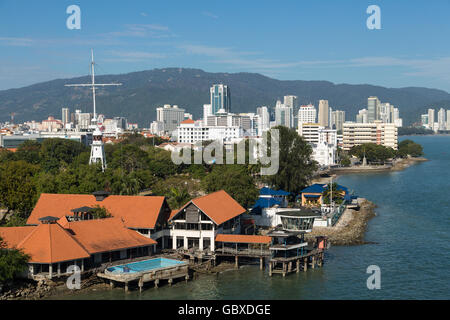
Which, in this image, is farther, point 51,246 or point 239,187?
point 239,187

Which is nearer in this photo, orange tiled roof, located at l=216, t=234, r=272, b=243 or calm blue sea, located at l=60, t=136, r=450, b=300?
calm blue sea, located at l=60, t=136, r=450, b=300

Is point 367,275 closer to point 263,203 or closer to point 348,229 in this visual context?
point 348,229

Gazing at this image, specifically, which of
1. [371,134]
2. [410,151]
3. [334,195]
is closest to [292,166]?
[334,195]

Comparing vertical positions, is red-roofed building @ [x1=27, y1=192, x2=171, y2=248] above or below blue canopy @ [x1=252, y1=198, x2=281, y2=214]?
above

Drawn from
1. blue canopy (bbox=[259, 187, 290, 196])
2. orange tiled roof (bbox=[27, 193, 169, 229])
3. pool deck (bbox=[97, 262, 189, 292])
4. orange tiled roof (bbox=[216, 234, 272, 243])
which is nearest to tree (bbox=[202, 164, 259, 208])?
blue canopy (bbox=[259, 187, 290, 196])

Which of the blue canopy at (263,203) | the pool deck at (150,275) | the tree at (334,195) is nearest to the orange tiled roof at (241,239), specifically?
the pool deck at (150,275)

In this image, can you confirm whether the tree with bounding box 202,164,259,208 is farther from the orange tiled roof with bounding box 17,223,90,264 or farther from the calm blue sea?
the orange tiled roof with bounding box 17,223,90,264
